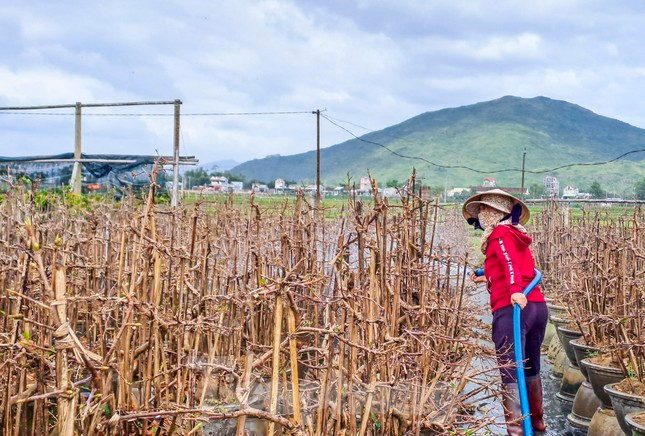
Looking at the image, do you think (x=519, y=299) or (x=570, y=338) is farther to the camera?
(x=570, y=338)

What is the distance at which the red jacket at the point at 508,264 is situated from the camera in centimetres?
585

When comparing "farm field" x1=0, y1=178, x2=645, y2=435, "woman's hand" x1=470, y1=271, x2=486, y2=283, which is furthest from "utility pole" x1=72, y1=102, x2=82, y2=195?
"woman's hand" x1=470, y1=271, x2=486, y2=283

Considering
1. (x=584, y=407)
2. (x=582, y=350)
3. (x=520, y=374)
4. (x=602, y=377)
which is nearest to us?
(x=520, y=374)

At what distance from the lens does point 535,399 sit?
20.3ft

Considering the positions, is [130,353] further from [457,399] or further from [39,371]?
[457,399]

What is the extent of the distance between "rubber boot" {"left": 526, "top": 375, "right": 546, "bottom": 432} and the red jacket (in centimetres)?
60

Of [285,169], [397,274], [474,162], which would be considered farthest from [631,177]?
[397,274]

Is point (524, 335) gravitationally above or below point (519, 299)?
below

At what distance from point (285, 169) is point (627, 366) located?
190 m

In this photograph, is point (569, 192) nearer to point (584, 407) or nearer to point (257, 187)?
point (257, 187)

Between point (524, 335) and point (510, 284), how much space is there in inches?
15.6

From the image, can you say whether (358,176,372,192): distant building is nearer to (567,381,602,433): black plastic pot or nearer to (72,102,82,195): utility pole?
(567,381,602,433): black plastic pot

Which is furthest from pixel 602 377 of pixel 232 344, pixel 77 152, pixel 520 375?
pixel 77 152

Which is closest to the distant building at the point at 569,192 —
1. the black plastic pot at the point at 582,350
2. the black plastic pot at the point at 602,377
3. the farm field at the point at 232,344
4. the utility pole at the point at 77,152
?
the utility pole at the point at 77,152
